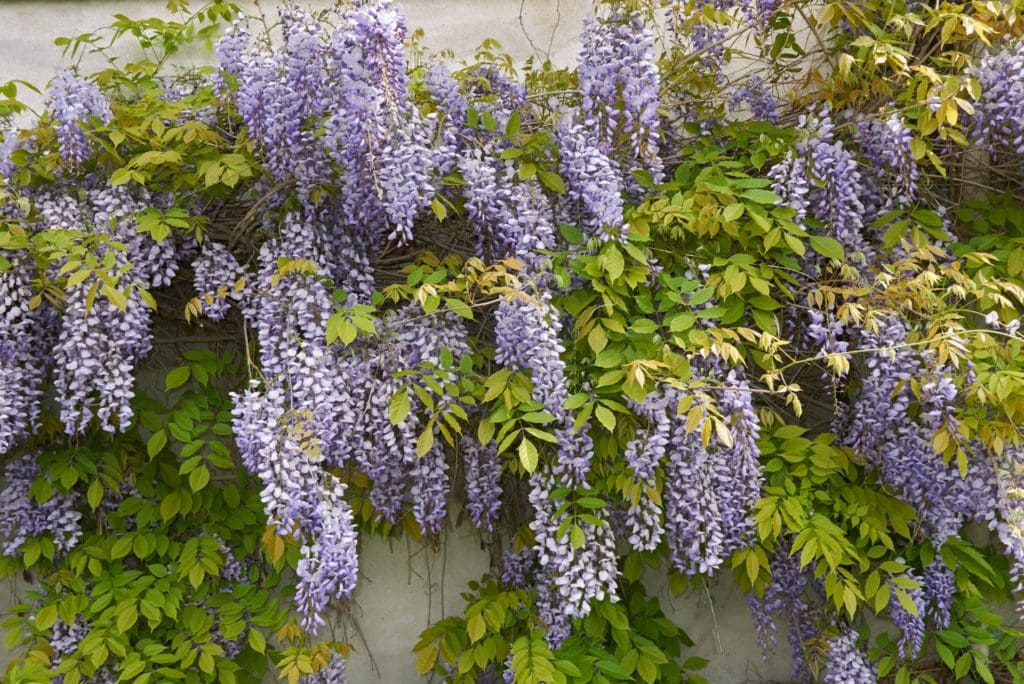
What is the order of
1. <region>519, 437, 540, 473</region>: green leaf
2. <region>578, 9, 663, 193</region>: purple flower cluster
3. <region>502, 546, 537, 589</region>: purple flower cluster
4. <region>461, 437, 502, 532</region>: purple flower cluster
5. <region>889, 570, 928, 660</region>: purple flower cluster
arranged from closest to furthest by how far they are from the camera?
<region>519, 437, 540, 473</region>: green leaf
<region>578, 9, 663, 193</region>: purple flower cluster
<region>889, 570, 928, 660</region>: purple flower cluster
<region>461, 437, 502, 532</region>: purple flower cluster
<region>502, 546, 537, 589</region>: purple flower cluster

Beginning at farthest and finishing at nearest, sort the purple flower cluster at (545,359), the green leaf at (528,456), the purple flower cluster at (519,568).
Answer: the purple flower cluster at (519,568), the purple flower cluster at (545,359), the green leaf at (528,456)

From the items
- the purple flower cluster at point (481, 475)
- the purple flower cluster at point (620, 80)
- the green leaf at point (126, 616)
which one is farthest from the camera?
the purple flower cluster at point (481, 475)

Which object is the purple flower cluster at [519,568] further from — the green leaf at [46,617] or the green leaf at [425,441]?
the green leaf at [46,617]

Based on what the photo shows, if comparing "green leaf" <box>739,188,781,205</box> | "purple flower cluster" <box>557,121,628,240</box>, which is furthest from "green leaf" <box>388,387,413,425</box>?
"green leaf" <box>739,188,781,205</box>

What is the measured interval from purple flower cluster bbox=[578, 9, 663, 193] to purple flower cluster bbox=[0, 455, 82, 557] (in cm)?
203

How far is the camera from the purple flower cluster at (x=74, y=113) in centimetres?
257

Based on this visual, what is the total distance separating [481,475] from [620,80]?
1.29 meters

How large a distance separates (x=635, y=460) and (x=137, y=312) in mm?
1474

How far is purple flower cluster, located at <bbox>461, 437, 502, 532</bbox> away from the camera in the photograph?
2.83m

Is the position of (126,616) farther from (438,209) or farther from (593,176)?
(593,176)

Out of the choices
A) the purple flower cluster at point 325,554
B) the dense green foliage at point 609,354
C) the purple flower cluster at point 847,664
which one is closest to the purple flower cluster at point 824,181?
the dense green foliage at point 609,354

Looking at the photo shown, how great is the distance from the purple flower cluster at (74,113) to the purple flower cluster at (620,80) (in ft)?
4.74

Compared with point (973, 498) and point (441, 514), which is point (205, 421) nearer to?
point (441, 514)

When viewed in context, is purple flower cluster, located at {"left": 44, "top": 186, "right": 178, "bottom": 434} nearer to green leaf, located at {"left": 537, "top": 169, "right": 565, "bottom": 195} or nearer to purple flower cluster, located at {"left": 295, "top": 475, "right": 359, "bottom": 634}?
purple flower cluster, located at {"left": 295, "top": 475, "right": 359, "bottom": 634}
